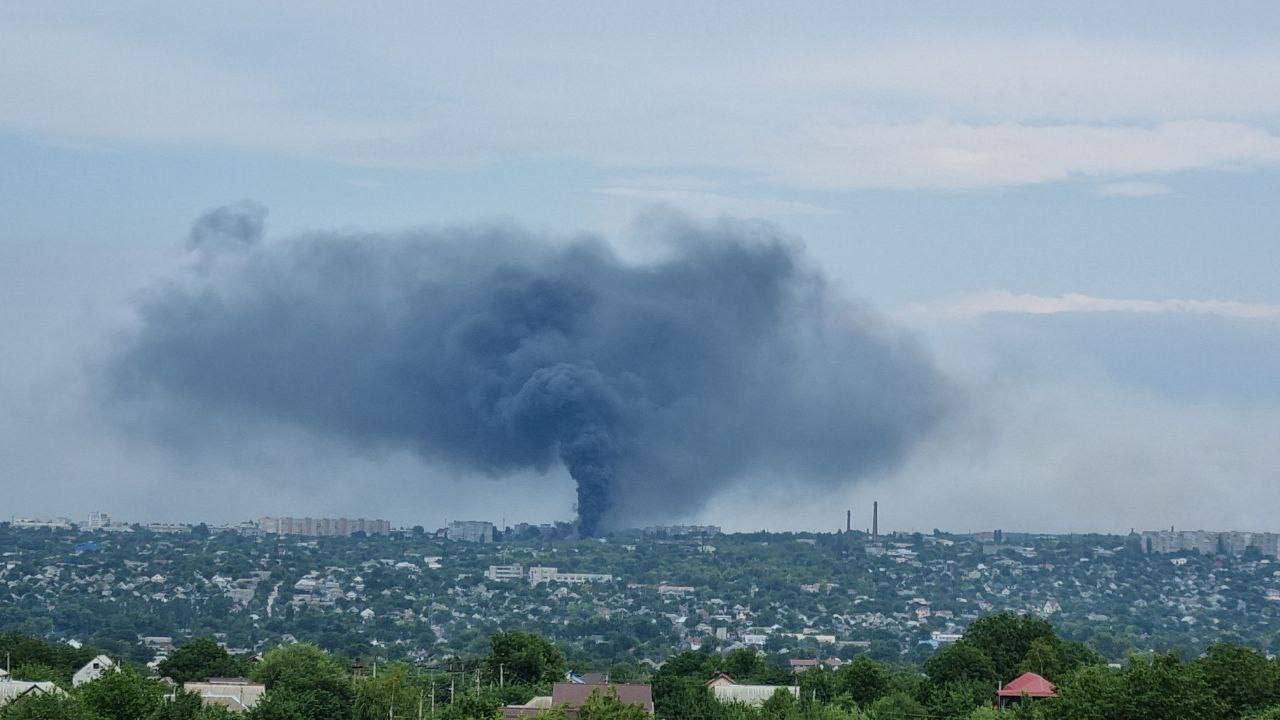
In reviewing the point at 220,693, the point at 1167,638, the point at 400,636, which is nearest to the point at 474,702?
the point at 220,693

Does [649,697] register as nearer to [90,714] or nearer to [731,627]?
[90,714]

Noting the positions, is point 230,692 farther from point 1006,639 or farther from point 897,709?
point 1006,639

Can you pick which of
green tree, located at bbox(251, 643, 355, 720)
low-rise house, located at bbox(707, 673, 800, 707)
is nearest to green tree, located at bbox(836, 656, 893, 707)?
low-rise house, located at bbox(707, 673, 800, 707)

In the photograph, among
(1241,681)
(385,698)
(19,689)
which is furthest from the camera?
(385,698)

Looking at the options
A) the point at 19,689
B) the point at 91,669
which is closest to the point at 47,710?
the point at 19,689

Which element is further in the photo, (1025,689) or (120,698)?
(1025,689)

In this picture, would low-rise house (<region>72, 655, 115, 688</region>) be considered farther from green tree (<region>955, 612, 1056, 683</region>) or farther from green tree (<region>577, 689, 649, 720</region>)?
green tree (<region>577, 689, 649, 720</region>)

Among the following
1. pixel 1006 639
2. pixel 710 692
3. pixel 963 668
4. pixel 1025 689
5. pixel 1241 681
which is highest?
pixel 1006 639
